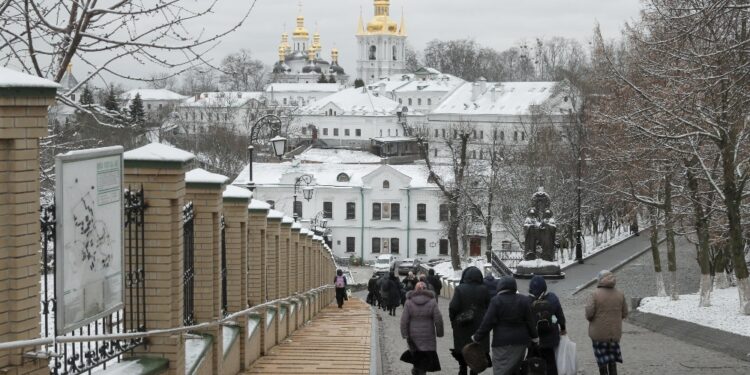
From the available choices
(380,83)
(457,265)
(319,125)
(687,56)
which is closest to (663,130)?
(687,56)

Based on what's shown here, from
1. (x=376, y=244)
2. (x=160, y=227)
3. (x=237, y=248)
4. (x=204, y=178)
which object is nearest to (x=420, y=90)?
(x=376, y=244)

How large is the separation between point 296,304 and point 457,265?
3315 cm

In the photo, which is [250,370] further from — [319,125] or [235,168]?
[319,125]

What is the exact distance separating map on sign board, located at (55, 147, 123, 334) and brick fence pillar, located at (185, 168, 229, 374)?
9.70 ft

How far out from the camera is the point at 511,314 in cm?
1026

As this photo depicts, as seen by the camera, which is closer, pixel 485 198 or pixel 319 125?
pixel 485 198

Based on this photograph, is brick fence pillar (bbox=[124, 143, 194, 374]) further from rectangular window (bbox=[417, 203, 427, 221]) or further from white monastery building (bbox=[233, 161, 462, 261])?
rectangular window (bbox=[417, 203, 427, 221])

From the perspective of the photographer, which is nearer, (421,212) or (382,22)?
(421,212)

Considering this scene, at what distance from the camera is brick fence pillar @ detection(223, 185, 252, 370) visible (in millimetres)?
11703

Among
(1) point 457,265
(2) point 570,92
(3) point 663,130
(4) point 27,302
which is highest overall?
(2) point 570,92

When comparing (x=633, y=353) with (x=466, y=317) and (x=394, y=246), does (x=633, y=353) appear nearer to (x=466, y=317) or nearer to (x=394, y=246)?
(x=466, y=317)

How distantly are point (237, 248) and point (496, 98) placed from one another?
386ft

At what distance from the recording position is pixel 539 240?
38.2 m

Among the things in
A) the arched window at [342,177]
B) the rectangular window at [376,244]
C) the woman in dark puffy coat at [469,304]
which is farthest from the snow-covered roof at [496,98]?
the woman in dark puffy coat at [469,304]
